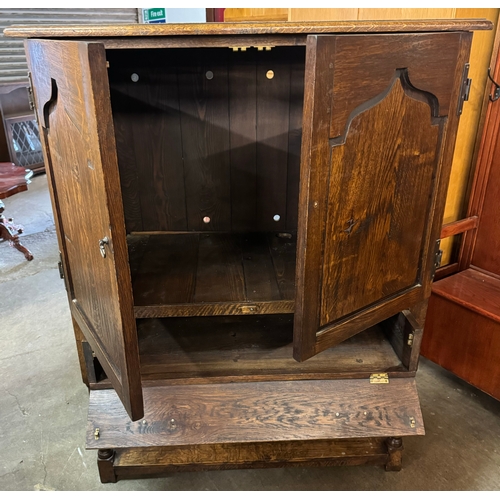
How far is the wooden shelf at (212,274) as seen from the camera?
4.52ft

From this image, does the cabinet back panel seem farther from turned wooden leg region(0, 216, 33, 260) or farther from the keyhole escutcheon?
turned wooden leg region(0, 216, 33, 260)

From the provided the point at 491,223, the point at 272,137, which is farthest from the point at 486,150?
the point at 272,137

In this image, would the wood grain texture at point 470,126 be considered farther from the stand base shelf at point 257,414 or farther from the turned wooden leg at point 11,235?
the turned wooden leg at point 11,235

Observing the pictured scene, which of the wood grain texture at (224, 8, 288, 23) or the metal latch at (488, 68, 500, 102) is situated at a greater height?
the wood grain texture at (224, 8, 288, 23)

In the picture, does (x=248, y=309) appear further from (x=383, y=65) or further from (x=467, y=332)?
(x=467, y=332)

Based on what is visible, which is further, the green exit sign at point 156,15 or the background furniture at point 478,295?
the green exit sign at point 156,15

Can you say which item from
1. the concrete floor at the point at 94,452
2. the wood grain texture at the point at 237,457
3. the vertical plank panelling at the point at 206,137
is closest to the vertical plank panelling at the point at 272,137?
the vertical plank panelling at the point at 206,137

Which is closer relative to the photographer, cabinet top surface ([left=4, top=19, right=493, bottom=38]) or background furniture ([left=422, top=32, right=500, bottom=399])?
cabinet top surface ([left=4, top=19, right=493, bottom=38])

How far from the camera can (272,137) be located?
1.76 m

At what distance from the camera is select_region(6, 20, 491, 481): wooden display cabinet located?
943 millimetres

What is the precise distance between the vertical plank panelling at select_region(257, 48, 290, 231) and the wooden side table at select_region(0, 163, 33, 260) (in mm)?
2017

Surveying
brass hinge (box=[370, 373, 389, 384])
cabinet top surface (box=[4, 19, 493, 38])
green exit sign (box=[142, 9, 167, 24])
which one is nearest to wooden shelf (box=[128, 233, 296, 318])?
brass hinge (box=[370, 373, 389, 384])

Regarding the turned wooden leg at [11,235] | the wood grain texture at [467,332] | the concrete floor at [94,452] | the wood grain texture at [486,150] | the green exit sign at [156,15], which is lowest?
the concrete floor at [94,452]

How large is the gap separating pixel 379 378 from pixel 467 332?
58 centimetres
